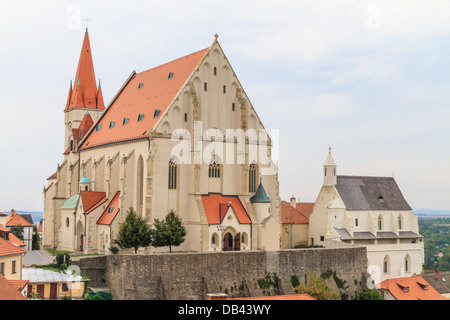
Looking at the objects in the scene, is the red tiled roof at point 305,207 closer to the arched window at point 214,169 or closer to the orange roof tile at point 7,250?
the arched window at point 214,169

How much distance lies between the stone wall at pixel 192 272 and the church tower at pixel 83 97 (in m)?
44.3

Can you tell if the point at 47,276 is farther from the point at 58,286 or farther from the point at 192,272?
the point at 192,272

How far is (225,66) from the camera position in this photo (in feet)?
207

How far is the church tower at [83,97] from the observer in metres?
84.6

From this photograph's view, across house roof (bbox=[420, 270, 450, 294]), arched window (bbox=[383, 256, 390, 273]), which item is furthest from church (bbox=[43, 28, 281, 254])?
house roof (bbox=[420, 270, 450, 294])

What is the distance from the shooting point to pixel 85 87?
283 ft

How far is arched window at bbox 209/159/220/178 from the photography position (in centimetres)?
6162

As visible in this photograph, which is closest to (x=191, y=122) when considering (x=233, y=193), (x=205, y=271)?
(x=233, y=193)

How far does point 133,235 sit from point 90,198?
543 inches

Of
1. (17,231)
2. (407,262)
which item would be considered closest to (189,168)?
(17,231)

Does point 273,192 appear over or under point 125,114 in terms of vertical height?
under
